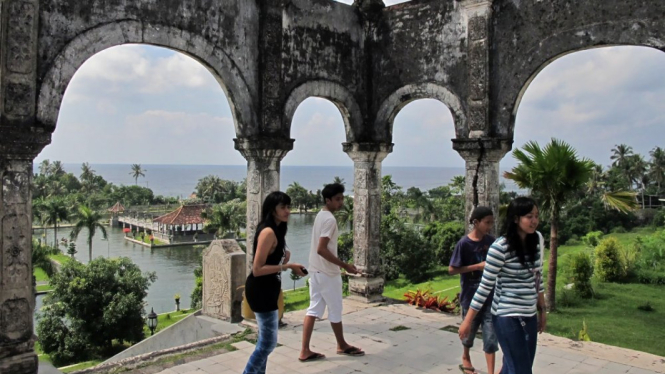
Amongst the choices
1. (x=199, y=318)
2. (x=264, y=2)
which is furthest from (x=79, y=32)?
(x=199, y=318)

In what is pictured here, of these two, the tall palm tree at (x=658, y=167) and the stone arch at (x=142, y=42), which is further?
the tall palm tree at (x=658, y=167)

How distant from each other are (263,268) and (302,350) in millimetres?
1878

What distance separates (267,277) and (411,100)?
525cm

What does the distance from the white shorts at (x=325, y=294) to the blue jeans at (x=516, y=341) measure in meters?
2.27

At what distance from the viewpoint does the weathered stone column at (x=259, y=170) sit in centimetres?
738

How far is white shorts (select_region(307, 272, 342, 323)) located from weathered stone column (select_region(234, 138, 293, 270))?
1.87 m

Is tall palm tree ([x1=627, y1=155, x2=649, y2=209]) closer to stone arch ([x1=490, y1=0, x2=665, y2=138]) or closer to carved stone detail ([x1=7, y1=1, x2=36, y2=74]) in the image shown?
stone arch ([x1=490, y1=0, x2=665, y2=138])

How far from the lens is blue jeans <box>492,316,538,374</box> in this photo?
356cm

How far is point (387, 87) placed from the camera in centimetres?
899

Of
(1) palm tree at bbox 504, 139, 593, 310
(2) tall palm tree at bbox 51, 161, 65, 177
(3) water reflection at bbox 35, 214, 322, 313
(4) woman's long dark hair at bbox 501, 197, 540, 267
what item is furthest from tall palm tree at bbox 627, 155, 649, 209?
(2) tall palm tree at bbox 51, 161, 65, 177

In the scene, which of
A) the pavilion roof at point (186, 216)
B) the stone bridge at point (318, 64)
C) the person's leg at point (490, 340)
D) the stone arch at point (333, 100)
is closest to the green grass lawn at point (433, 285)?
the stone arch at point (333, 100)

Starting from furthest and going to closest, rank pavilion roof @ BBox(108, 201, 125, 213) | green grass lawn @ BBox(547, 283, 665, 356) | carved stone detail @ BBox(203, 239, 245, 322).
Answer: pavilion roof @ BBox(108, 201, 125, 213)
green grass lawn @ BBox(547, 283, 665, 356)
carved stone detail @ BBox(203, 239, 245, 322)

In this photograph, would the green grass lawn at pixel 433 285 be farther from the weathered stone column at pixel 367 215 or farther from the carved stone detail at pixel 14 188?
the carved stone detail at pixel 14 188

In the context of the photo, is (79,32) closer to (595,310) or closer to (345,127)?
(345,127)
